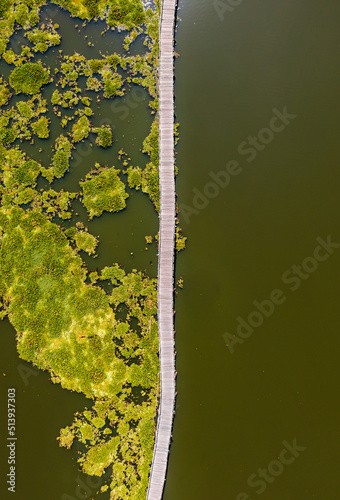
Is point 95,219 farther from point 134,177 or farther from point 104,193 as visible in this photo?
point 134,177

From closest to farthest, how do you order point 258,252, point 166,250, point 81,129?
1. point 166,250
2. point 258,252
3. point 81,129

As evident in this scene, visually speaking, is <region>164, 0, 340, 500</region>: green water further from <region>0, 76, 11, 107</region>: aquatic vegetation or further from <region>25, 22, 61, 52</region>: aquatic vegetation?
<region>0, 76, 11, 107</region>: aquatic vegetation

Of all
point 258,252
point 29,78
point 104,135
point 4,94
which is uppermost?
point 29,78

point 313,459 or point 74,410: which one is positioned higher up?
point 74,410

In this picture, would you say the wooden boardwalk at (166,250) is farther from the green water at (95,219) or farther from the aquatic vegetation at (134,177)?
the aquatic vegetation at (134,177)

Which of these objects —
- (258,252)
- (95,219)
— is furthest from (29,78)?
(258,252)

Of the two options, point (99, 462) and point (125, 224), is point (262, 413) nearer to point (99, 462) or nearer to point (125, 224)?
point (99, 462)

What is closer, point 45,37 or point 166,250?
point 166,250

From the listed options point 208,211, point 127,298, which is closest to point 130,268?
point 127,298
